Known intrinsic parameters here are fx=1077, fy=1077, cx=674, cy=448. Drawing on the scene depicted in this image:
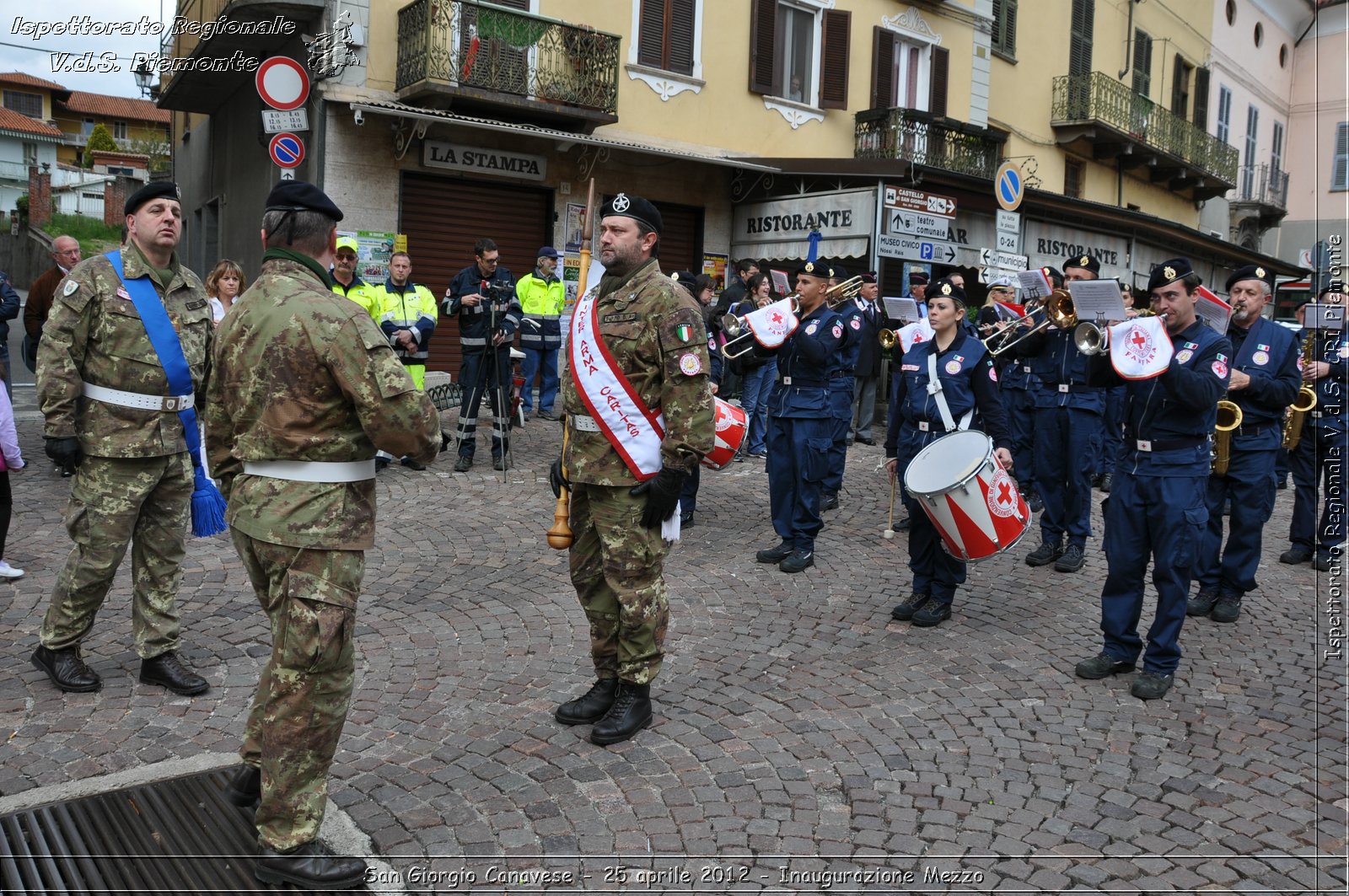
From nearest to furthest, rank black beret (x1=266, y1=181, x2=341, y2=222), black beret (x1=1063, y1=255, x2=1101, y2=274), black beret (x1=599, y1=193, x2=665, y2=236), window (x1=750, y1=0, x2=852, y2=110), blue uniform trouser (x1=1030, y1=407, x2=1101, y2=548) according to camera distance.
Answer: black beret (x1=266, y1=181, x2=341, y2=222) → black beret (x1=599, y1=193, x2=665, y2=236) → blue uniform trouser (x1=1030, y1=407, x2=1101, y2=548) → black beret (x1=1063, y1=255, x2=1101, y2=274) → window (x1=750, y1=0, x2=852, y2=110)

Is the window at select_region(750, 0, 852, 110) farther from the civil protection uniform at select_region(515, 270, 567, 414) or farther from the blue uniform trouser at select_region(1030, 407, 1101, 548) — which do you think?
the blue uniform trouser at select_region(1030, 407, 1101, 548)

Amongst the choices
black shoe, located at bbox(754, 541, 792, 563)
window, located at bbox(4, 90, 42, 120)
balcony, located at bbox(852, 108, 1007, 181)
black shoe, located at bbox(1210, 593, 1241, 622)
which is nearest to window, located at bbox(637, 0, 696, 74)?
balcony, located at bbox(852, 108, 1007, 181)

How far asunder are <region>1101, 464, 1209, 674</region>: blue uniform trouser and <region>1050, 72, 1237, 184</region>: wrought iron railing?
21465mm

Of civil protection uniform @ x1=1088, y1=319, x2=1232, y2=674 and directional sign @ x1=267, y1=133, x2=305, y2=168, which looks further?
directional sign @ x1=267, y1=133, x2=305, y2=168

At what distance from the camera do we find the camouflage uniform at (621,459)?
14.4ft

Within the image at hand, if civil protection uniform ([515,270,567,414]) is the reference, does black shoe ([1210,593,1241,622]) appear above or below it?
below

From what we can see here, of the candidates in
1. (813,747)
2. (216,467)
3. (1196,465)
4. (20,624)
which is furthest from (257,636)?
(1196,465)

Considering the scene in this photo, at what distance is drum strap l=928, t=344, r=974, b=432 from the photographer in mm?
6496

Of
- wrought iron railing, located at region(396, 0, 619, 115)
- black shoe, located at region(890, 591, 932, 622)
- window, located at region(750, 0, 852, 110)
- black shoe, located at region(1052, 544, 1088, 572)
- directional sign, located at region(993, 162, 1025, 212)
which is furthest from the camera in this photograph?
window, located at region(750, 0, 852, 110)

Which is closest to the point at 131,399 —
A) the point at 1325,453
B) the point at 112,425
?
the point at 112,425

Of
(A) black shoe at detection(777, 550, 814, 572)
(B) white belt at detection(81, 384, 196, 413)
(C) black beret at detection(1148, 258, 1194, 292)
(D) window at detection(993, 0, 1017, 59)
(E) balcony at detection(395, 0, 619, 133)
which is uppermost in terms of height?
(D) window at detection(993, 0, 1017, 59)

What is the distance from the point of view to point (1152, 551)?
5539 mm

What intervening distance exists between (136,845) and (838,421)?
5634mm

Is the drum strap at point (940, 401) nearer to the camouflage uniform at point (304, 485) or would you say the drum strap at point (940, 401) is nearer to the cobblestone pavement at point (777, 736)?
the cobblestone pavement at point (777, 736)
